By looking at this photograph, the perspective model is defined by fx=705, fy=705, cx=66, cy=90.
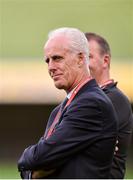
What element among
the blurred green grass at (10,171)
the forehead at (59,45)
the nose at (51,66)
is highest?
the forehead at (59,45)

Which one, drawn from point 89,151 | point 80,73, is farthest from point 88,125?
point 80,73

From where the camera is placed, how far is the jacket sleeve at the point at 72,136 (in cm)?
333

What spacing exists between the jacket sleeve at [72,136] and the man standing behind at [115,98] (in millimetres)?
702

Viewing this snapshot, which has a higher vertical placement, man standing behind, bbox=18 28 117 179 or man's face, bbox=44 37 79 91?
man's face, bbox=44 37 79 91

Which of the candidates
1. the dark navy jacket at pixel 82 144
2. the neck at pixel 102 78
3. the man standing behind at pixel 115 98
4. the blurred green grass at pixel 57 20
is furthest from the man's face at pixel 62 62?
the blurred green grass at pixel 57 20

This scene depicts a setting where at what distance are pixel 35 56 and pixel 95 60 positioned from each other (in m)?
10.2

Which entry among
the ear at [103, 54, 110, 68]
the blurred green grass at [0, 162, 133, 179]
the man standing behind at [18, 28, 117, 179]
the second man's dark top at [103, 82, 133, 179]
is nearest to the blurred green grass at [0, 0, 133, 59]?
the blurred green grass at [0, 162, 133, 179]

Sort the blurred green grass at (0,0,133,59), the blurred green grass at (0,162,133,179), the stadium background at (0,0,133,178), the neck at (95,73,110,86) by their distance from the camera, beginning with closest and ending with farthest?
1. the neck at (95,73,110,86)
2. the blurred green grass at (0,162,133,179)
3. the stadium background at (0,0,133,178)
4. the blurred green grass at (0,0,133,59)

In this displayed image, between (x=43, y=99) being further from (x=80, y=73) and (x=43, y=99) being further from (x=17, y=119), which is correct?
(x=80, y=73)

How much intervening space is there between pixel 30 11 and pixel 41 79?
11.4 feet

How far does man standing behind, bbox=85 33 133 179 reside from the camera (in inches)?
163

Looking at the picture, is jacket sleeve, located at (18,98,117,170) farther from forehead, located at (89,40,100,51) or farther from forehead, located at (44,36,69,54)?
forehead, located at (89,40,100,51)

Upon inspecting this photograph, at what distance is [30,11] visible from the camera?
1582cm

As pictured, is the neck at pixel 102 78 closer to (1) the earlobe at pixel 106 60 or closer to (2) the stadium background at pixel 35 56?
(1) the earlobe at pixel 106 60
